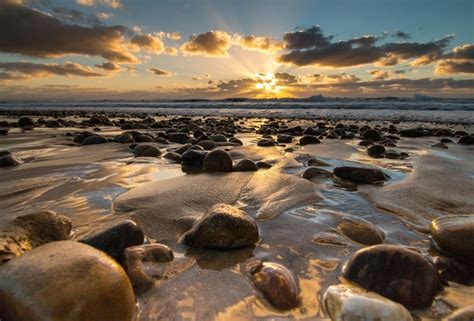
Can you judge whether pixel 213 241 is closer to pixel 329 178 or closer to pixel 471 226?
pixel 471 226

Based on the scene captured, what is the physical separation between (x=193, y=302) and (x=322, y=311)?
0.53 metres

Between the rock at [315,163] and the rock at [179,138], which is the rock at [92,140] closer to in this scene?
the rock at [179,138]

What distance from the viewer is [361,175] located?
10.2 feet

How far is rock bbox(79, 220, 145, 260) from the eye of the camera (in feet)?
4.74

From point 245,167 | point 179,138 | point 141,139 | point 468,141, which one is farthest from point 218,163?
point 468,141

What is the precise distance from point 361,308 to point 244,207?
1.39m

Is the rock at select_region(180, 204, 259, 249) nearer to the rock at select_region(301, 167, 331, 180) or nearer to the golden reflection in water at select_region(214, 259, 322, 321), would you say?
the golden reflection in water at select_region(214, 259, 322, 321)

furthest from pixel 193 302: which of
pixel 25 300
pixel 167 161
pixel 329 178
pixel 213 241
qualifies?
pixel 167 161

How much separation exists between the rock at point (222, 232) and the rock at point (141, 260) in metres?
0.18

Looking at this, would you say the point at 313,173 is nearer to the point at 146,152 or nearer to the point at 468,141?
the point at 146,152

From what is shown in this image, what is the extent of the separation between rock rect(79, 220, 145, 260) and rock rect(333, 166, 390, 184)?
2335mm

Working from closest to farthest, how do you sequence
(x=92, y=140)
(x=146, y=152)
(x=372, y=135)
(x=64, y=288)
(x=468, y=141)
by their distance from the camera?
(x=64, y=288)
(x=146, y=152)
(x=92, y=140)
(x=468, y=141)
(x=372, y=135)

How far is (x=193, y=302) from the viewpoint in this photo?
1253 millimetres

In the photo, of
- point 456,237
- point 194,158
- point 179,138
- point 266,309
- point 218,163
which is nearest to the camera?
point 266,309
